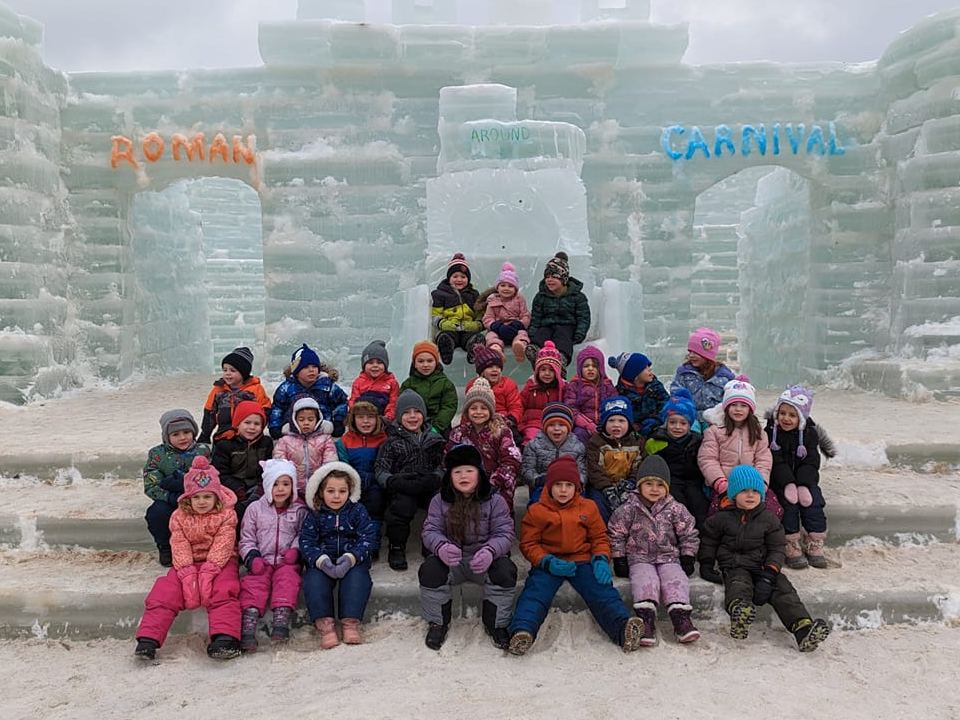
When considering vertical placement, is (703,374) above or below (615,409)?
above

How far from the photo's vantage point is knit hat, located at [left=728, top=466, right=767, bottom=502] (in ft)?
11.4

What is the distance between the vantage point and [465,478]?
11.3ft

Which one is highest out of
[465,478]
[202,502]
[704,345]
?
[704,345]

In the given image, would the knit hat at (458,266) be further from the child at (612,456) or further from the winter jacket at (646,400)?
the child at (612,456)

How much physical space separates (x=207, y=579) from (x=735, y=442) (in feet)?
8.83

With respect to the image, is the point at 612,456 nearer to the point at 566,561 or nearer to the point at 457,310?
the point at 566,561

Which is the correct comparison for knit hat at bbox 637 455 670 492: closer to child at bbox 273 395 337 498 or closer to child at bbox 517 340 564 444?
child at bbox 517 340 564 444

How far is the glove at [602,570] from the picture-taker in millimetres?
3318

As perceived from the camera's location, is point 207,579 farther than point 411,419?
No

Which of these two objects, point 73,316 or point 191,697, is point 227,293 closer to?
point 73,316

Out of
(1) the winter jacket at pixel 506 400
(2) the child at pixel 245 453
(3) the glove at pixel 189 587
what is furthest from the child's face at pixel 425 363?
(3) the glove at pixel 189 587

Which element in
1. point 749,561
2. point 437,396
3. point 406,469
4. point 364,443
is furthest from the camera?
point 437,396

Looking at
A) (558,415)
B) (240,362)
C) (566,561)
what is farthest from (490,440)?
(240,362)

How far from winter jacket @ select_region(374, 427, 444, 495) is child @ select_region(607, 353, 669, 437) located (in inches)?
46.7
